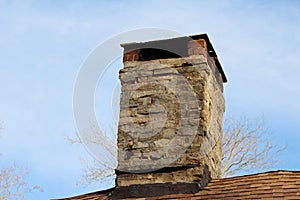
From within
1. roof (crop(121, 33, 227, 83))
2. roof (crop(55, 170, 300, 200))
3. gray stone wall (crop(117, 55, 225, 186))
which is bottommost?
roof (crop(55, 170, 300, 200))

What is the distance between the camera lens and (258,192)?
5352 millimetres

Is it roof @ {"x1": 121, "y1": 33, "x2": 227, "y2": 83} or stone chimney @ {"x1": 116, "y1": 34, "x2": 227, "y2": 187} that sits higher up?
roof @ {"x1": 121, "y1": 33, "x2": 227, "y2": 83}

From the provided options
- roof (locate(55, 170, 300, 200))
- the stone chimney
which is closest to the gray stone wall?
the stone chimney

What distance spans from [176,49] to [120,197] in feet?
6.19

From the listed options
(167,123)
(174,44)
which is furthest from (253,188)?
(174,44)

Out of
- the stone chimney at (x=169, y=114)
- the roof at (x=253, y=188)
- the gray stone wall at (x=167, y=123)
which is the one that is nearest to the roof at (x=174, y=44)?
the stone chimney at (x=169, y=114)

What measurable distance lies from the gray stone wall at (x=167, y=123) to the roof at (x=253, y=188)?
18 centimetres

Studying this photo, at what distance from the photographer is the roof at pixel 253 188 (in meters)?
5.25

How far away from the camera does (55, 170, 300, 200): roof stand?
17.2 ft

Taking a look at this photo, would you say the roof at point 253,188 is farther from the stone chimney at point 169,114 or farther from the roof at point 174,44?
the roof at point 174,44

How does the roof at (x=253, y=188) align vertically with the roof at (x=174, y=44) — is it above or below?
below

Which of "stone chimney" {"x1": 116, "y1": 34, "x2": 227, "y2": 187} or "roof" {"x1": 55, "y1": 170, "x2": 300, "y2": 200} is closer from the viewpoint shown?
"roof" {"x1": 55, "y1": 170, "x2": 300, "y2": 200}

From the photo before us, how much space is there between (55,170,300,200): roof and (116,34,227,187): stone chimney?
0.56ft

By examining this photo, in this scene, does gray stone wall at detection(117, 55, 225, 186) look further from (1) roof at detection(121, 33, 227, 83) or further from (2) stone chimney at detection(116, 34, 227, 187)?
(1) roof at detection(121, 33, 227, 83)
